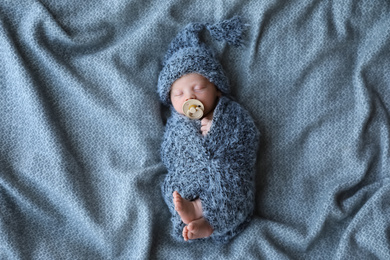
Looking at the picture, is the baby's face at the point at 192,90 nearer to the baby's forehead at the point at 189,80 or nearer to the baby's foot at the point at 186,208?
the baby's forehead at the point at 189,80

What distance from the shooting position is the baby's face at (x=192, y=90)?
121 cm

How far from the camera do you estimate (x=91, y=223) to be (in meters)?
1.24

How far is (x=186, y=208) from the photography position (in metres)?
1.15

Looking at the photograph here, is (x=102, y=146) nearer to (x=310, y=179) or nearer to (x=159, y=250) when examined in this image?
(x=159, y=250)

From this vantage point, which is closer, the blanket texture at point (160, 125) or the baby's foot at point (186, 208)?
the baby's foot at point (186, 208)

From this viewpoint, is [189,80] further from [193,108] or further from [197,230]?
[197,230]

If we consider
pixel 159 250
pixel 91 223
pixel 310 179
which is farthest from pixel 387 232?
pixel 91 223

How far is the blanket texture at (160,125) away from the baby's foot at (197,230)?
12 cm

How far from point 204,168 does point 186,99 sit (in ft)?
0.70

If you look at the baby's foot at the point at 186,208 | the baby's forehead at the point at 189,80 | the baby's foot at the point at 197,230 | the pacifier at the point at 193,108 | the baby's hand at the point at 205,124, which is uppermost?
the baby's forehead at the point at 189,80

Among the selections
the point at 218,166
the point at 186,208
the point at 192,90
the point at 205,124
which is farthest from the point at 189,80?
the point at 186,208

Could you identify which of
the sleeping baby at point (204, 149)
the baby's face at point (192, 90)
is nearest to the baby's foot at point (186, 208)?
the sleeping baby at point (204, 149)

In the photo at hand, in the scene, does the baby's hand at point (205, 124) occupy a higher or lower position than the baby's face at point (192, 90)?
lower

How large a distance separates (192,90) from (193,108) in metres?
0.06
